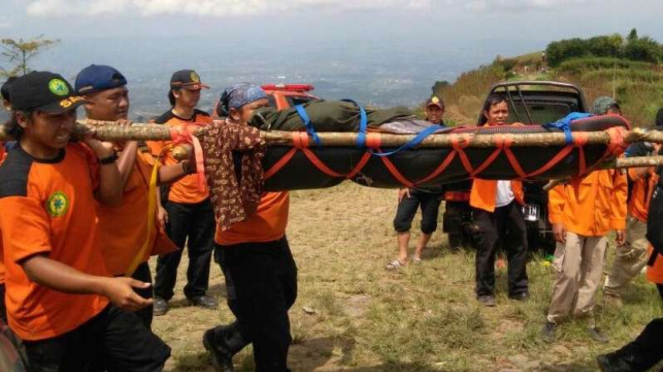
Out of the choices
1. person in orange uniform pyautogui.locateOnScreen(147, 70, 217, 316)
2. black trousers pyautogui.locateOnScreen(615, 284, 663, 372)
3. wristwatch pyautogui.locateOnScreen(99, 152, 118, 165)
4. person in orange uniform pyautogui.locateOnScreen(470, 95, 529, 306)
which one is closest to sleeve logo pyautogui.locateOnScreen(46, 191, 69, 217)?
wristwatch pyautogui.locateOnScreen(99, 152, 118, 165)

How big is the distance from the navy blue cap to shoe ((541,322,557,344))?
368 centimetres

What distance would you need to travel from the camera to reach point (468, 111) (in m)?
19.3

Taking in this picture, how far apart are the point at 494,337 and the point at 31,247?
3.73 metres

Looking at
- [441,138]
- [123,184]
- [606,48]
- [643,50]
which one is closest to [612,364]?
[441,138]

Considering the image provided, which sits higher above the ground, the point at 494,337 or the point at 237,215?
the point at 237,215

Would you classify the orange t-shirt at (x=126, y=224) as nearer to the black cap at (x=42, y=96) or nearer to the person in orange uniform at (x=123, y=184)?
the person in orange uniform at (x=123, y=184)

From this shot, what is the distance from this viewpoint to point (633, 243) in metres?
5.50

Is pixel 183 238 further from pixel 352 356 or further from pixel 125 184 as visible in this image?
pixel 125 184

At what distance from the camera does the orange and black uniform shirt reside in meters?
4.66

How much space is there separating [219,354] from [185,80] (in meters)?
2.39

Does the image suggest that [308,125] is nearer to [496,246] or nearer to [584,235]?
[584,235]

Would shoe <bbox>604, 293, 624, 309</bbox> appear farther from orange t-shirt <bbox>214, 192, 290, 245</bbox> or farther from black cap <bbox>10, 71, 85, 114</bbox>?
black cap <bbox>10, 71, 85, 114</bbox>

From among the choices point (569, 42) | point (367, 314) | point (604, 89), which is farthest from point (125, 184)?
point (569, 42)

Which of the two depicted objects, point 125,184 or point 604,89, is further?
point 604,89
